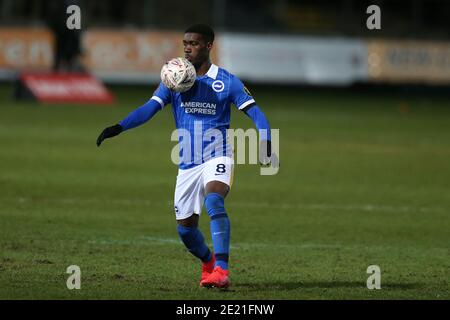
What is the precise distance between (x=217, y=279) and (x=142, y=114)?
1.50m

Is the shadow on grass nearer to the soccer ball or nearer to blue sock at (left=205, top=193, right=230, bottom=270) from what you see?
blue sock at (left=205, top=193, right=230, bottom=270)

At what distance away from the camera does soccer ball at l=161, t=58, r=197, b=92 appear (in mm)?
8883

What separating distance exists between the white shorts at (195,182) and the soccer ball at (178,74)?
2.25ft

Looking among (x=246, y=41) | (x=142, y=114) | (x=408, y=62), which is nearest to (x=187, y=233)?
(x=142, y=114)

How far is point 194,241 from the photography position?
920 centimetres

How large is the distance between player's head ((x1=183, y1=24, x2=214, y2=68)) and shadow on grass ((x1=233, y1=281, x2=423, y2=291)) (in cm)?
192

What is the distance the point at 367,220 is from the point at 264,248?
2405 mm

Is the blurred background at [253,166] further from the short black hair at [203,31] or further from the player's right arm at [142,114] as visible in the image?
the short black hair at [203,31]

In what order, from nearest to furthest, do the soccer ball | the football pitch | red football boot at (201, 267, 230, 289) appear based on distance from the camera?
red football boot at (201, 267, 230, 289) → the soccer ball → the football pitch

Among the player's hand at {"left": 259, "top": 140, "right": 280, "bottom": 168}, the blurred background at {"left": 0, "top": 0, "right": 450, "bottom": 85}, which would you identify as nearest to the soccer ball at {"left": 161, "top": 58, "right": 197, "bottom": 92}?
the player's hand at {"left": 259, "top": 140, "right": 280, "bottom": 168}

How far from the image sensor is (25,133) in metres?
21.1
